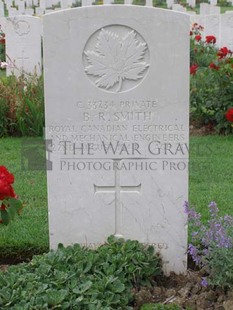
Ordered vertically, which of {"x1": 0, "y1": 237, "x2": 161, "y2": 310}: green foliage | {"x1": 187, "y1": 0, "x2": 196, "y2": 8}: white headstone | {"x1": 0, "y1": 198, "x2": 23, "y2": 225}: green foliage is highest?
{"x1": 187, "y1": 0, "x2": 196, "y2": 8}: white headstone

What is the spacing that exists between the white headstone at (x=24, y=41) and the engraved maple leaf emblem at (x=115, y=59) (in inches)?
260

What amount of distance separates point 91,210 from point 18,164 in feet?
8.77

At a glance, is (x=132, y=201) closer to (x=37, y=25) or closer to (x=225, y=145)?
(x=225, y=145)

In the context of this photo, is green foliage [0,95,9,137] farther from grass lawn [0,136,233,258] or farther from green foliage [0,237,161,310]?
green foliage [0,237,161,310]

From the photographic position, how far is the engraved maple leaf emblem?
3.65 metres

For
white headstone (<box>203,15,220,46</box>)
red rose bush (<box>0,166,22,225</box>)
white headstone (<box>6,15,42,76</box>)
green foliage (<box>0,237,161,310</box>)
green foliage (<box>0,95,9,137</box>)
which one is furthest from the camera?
white headstone (<box>203,15,220,46</box>)

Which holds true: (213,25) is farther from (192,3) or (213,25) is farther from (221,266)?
(192,3)

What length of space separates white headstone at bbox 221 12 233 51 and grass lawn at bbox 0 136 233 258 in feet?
18.0

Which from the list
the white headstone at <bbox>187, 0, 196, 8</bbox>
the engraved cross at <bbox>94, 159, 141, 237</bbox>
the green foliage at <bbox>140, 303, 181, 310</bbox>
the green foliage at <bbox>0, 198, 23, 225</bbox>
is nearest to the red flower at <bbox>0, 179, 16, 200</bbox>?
the green foliage at <bbox>0, 198, 23, 225</bbox>

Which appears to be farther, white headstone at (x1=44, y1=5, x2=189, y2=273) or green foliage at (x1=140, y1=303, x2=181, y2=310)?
white headstone at (x1=44, y1=5, x2=189, y2=273)

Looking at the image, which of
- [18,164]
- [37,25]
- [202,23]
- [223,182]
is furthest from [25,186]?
[202,23]

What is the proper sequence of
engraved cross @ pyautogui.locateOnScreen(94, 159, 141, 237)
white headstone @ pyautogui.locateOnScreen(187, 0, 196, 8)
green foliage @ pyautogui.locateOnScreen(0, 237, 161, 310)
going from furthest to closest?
white headstone @ pyautogui.locateOnScreen(187, 0, 196, 8)
engraved cross @ pyautogui.locateOnScreen(94, 159, 141, 237)
green foliage @ pyautogui.locateOnScreen(0, 237, 161, 310)

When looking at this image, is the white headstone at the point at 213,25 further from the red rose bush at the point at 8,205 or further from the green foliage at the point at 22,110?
the red rose bush at the point at 8,205

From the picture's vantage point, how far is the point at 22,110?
739cm
